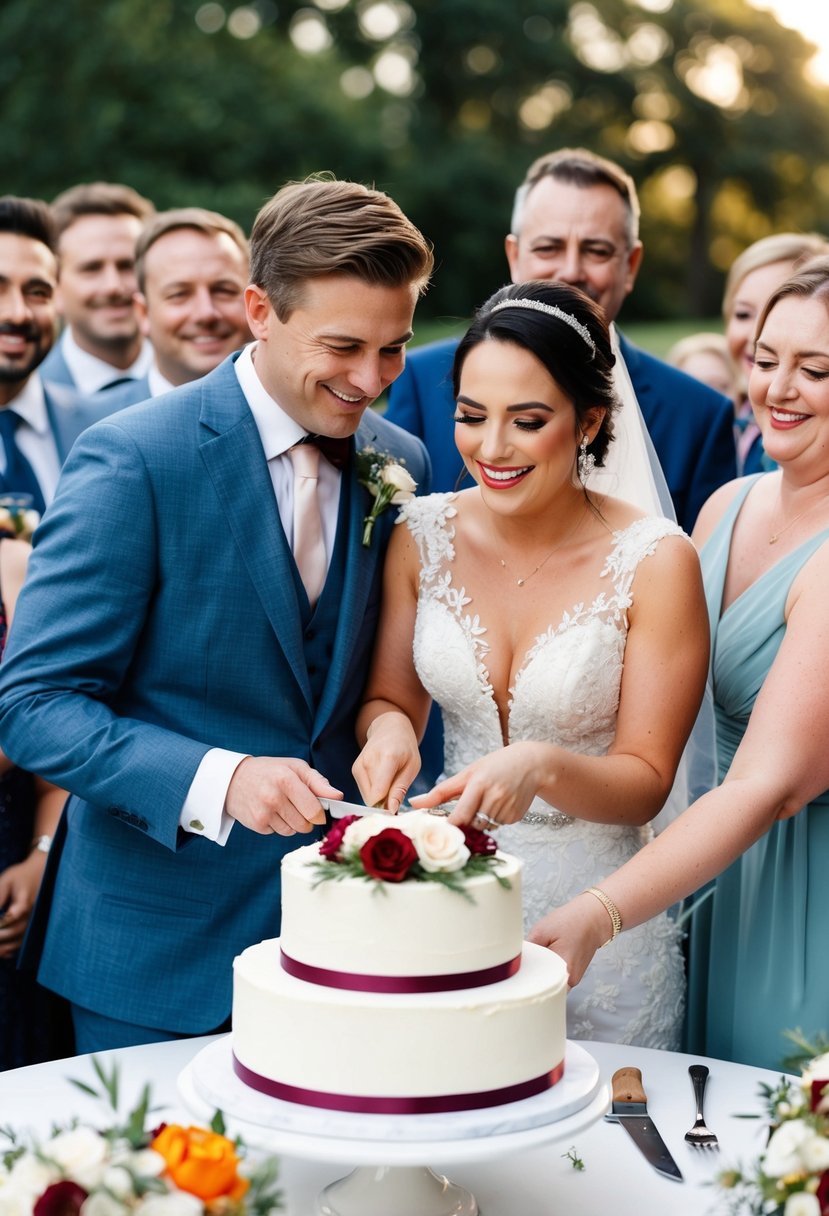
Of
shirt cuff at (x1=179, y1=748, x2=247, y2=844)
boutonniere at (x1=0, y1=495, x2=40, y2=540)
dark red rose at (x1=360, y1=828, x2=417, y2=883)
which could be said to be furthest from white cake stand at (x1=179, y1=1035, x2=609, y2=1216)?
boutonniere at (x1=0, y1=495, x2=40, y2=540)

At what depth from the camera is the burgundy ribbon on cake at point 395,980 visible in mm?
2213

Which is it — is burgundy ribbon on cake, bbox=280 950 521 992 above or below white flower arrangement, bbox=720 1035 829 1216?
above

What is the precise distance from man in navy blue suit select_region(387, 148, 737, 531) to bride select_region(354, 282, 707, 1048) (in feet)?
4.28

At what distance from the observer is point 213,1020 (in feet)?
10.9

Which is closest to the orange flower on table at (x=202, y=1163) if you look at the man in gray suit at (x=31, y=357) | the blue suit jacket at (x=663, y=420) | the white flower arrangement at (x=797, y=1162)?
the white flower arrangement at (x=797, y=1162)

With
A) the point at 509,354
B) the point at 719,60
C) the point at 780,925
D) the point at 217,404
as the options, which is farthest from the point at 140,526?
the point at 719,60

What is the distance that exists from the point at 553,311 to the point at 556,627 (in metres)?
0.77

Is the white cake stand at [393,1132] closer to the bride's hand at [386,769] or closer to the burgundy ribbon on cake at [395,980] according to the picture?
the burgundy ribbon on cake at [395,980]

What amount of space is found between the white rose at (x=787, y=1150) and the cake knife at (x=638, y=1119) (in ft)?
1.58

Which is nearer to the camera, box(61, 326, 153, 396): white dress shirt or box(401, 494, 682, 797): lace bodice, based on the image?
box(401, 494, 682, 797): lace bodice

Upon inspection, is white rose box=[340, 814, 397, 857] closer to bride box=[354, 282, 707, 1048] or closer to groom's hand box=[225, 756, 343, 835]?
groom's hand box=[225, 756, 343, 835]

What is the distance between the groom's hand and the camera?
2805 millimetres

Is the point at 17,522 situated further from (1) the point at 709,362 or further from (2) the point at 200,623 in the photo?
(1) the point at 709,362

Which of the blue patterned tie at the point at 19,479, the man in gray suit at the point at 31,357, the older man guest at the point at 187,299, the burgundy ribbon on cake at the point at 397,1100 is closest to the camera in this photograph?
the burgundy ribbon on cake at the point at 397,1100
